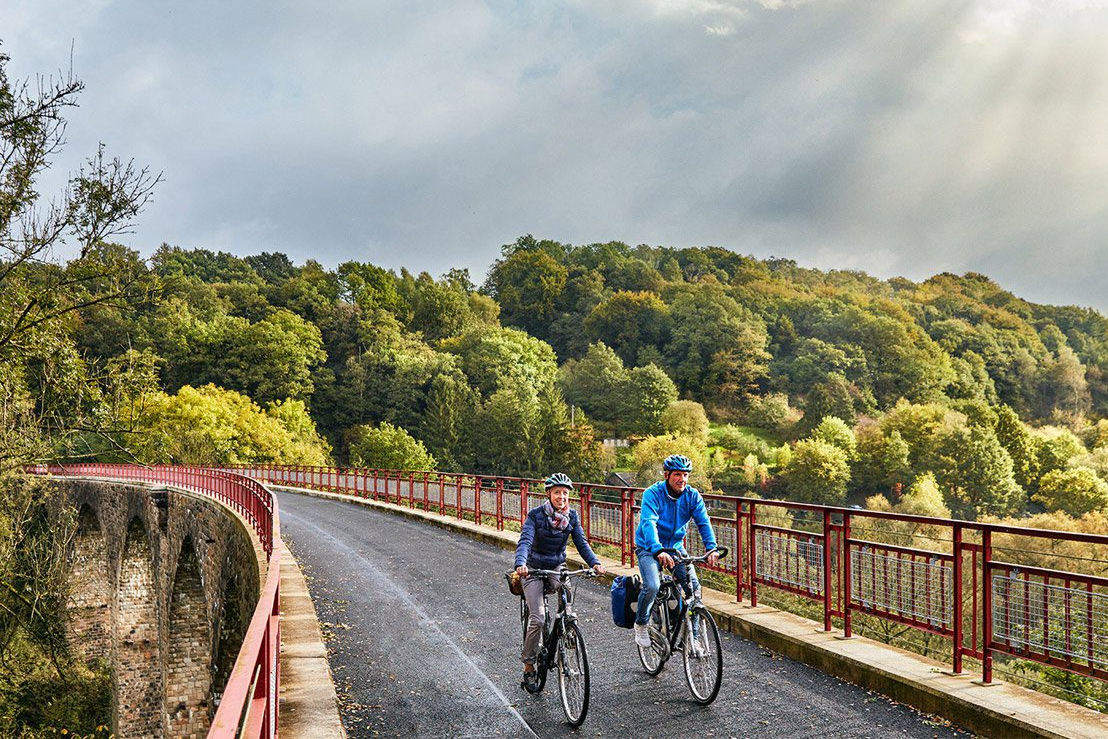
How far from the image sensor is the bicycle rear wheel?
6.78 metres

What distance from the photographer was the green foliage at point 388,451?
6906 cm

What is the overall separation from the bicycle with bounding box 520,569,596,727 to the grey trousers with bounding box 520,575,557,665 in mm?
39

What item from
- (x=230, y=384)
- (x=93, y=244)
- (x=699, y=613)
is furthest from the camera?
(x=230, y=384)

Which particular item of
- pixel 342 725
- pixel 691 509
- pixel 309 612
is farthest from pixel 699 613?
pixel 309 612

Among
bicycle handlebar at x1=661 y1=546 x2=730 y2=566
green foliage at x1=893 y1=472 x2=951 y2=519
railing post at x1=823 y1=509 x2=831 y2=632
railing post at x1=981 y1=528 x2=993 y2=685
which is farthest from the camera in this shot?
green foliage at x1=893 y1=472 x2=951 y2=519

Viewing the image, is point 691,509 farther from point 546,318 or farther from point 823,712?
point 546,318

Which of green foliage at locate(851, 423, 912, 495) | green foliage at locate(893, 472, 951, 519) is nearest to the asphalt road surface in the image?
green foliage at locate(893, 472, 951, 519)

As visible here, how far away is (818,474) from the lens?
76.3 metres

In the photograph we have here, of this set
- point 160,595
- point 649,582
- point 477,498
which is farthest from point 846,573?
point 160,595

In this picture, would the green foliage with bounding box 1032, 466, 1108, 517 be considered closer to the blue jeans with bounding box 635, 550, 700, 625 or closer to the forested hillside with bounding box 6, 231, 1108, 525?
the forested hillside with bounding box 6, 231, 1108, 525

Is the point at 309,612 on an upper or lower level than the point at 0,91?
lower

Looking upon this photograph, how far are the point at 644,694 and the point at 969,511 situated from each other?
245 feet

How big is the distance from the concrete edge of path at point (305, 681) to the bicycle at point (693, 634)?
7.55ft

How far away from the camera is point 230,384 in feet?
258
